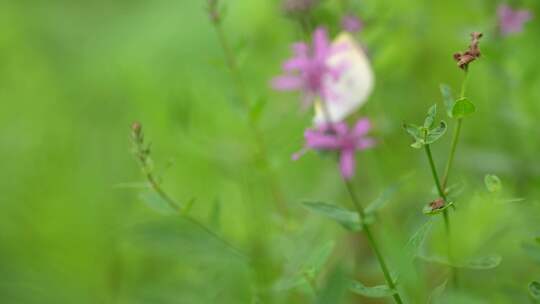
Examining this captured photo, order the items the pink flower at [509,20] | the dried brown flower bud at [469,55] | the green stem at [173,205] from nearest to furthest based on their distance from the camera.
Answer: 1. the dried brown flower bud at [469,55]
2. the green stem at [173,205]
3. the pink flower at [509,20]

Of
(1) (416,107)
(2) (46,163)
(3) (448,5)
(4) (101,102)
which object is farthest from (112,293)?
(3) (448,5)

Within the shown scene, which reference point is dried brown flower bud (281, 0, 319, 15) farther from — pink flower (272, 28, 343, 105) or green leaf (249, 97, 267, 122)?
green leaf (249, 97, 267, 122)

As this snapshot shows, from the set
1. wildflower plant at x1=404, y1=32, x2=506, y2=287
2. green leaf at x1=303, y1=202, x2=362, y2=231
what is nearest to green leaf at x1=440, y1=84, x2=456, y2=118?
wildflower plant at x1=404, y1=32, x2=506, y2=287

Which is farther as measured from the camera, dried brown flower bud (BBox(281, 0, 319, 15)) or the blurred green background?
the blurred green background

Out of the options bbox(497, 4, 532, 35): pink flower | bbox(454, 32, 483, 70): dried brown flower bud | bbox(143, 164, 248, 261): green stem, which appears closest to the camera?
bbox(454, 32, 483, 70): dried brown flower bud

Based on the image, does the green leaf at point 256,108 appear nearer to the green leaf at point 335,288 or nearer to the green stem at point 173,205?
the green stem at point 173,205

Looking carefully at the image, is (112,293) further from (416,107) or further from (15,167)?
(416,107)

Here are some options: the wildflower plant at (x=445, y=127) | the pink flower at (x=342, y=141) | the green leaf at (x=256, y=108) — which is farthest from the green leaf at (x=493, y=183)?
the green leaf at (x=256, y=108)
